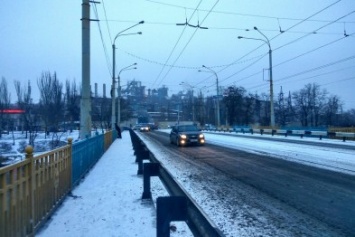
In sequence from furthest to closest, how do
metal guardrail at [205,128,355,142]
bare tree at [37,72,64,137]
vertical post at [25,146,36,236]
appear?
bare tree at [37,72,64,137] → metal guardrail at [205,128,355,142] → vertical post at [25,146,36,236]

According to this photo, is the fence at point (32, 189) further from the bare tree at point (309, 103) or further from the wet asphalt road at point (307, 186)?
the bare tree at point (309, 103)

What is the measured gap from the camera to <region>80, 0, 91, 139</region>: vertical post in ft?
52.4

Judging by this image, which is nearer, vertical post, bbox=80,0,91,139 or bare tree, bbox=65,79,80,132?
vertical post, bbox=80,0,91,139

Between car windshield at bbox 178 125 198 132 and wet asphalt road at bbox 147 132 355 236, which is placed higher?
car windshield at bbox 178 125 198 132

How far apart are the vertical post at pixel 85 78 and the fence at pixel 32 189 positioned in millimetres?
5843

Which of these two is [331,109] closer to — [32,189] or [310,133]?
[310,133]

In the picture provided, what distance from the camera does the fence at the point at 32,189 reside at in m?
5.13

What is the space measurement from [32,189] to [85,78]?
1001 centimetres

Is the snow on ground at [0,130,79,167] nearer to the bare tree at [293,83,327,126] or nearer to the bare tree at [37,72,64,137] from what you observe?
the bare tree at [37,72,64,137]

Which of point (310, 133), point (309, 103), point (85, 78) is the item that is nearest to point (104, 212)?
point (85, 78)

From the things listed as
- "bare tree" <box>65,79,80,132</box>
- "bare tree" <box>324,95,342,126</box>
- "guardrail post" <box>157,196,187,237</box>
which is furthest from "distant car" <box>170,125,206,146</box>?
"bare tree" <box>324,95,342,126</box>

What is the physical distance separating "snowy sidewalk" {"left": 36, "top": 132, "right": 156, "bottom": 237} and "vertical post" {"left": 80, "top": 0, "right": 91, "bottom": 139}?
13.4 feet

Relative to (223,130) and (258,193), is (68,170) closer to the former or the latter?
(258,193)

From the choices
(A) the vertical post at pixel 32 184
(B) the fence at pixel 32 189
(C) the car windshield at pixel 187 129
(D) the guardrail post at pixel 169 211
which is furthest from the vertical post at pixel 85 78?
(C) the car windshield at pixel 187 129
